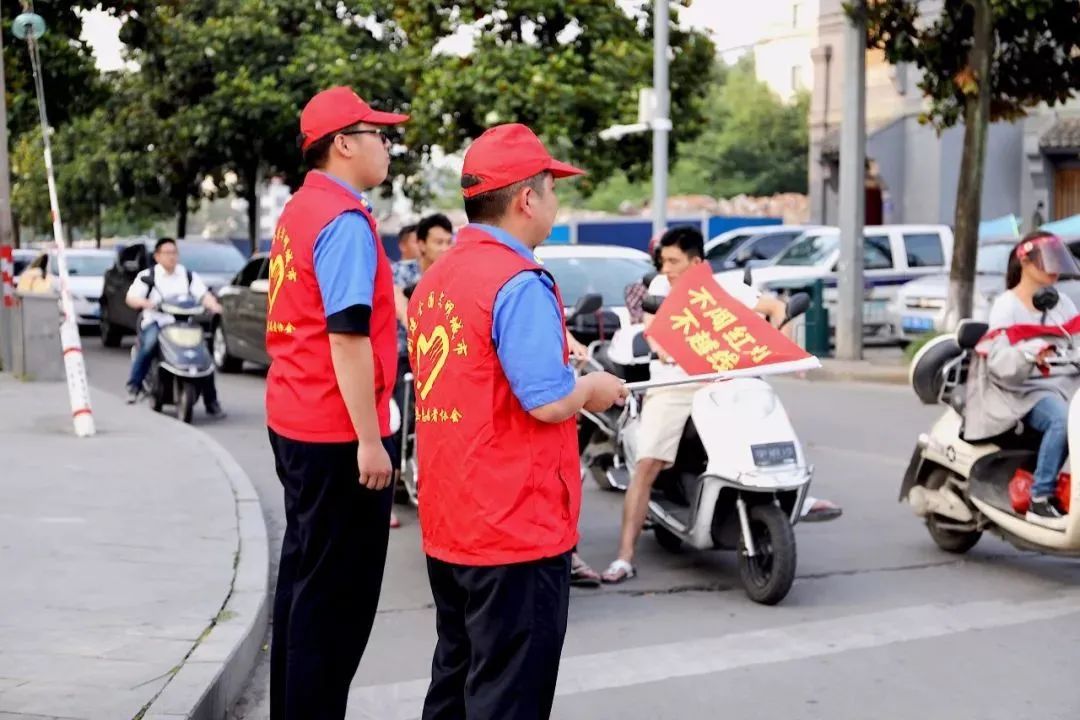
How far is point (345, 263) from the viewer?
13.8ft

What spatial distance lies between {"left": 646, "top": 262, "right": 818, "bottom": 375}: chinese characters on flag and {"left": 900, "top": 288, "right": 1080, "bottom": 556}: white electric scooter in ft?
4.74

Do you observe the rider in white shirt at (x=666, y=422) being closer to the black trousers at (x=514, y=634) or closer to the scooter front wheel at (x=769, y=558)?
the scooter front wheel at (x=769, y=558)

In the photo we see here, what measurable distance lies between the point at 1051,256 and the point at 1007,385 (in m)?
0.60

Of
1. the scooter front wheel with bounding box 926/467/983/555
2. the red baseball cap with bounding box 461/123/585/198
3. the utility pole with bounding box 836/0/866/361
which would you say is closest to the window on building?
the utility pole with bounding box 836/0/866/361

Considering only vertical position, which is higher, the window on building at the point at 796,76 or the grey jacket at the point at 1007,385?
the window on building at the point at 796,76

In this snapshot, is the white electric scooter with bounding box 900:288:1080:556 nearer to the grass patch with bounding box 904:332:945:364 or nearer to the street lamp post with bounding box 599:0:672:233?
the grass patch with bounding box 904:332:945:364

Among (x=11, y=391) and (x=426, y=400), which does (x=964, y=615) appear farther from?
(x=11, y=391)

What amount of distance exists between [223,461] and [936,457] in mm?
4673

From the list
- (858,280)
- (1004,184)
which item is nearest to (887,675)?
(858,280)

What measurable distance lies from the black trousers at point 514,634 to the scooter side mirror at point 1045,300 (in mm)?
3983

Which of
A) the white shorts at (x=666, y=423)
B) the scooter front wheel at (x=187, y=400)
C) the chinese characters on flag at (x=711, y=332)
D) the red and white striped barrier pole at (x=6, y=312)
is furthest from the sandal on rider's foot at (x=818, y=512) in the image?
the red and white striped barrier pole at (x=6, y=312)

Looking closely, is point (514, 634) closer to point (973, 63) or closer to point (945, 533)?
point (945, 533)

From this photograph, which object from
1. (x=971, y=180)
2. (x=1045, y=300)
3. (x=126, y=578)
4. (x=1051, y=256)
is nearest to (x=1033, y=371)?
(x=1045, y=300)

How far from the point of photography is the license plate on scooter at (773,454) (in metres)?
6.79
